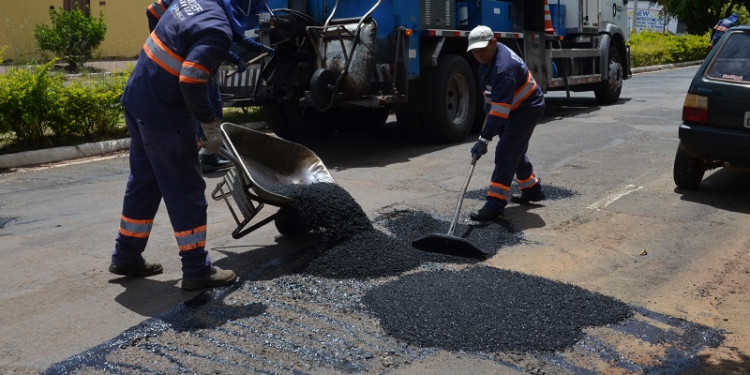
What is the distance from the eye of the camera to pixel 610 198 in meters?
7.01

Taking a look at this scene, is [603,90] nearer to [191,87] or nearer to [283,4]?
[283,4]

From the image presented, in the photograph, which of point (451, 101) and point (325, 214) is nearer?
point (325, 214)

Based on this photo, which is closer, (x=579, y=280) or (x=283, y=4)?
(x=579, y=280)

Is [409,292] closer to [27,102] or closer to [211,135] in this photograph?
[211,135]

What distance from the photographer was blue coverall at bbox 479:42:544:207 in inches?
241

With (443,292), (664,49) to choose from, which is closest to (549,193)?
(443,292)

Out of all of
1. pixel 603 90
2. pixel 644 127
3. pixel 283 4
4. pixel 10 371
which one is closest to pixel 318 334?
pixel 10 371

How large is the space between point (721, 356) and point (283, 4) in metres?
7.11

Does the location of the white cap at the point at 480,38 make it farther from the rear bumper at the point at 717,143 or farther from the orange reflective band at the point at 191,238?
the orange reflective band at the point at 191,238

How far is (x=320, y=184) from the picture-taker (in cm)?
546

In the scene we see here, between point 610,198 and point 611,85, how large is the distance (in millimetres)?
8197

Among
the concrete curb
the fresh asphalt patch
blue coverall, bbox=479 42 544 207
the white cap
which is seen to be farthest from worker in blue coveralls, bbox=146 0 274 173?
the concrete curb

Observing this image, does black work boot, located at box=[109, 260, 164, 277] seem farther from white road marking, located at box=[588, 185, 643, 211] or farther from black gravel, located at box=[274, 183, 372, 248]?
white road marking, located at box=[588, 185, 643, 211]

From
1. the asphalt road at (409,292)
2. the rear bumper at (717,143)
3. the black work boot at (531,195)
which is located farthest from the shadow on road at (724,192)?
the black work boot at (531,195)
